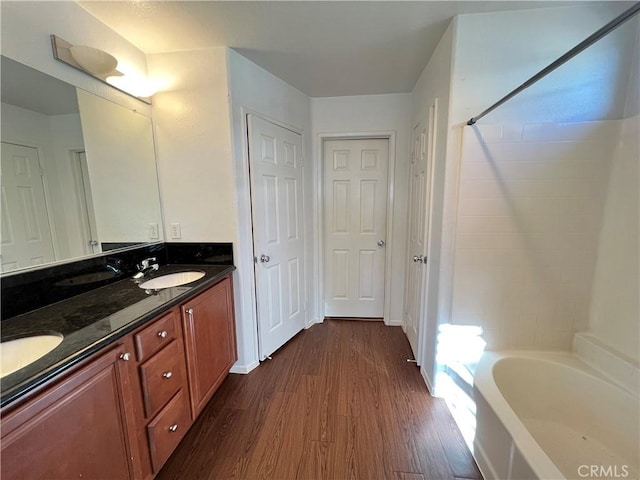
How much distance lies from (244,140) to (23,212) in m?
1.20

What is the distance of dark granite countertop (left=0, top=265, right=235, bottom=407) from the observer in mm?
720

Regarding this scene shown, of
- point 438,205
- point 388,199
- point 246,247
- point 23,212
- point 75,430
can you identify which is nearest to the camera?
point 75,430

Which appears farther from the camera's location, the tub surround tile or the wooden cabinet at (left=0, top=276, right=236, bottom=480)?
the tub surround tile

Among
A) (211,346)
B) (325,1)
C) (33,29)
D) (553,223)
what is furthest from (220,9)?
(553,223)

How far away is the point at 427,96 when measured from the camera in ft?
6.31

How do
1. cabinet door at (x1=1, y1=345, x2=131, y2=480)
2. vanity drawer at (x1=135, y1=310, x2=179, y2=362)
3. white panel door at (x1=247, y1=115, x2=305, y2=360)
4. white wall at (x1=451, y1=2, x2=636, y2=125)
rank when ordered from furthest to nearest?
white panel door at (x1=247, y1=115, x2=305, y2=360) → white wall at (x1=451, y1=2, x2=636, y2=125) → vanity drawer at (x1=135, y1=310, x2=179, y2=362) → cabinet door at (x1=1, y1=345, x2=131, y2=480)

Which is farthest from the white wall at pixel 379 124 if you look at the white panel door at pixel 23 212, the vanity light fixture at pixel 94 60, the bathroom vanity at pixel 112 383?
the white panel door at pixel 23 212

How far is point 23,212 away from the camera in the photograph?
115 cm

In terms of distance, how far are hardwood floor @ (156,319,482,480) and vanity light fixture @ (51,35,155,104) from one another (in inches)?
82.3

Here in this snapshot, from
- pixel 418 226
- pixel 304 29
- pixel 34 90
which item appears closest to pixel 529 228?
pixel 418 226

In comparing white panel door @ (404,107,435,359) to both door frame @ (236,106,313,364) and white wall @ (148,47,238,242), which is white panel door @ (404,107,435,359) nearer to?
door frame @ (236,106,313,364)

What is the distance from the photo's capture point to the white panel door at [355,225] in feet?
8.64

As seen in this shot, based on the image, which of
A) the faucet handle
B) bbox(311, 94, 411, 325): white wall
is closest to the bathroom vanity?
the faucet handle

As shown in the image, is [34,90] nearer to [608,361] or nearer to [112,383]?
[112,383]
